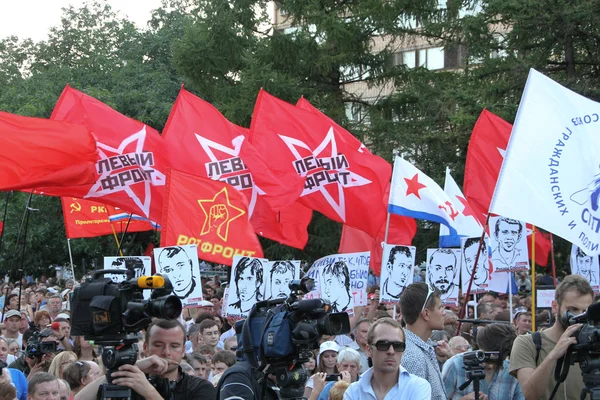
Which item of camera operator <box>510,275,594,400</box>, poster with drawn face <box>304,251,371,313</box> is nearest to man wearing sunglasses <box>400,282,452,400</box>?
camera operator <box>510,275,594,400</box>

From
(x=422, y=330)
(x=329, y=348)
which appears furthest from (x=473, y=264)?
(x=422, y=330)

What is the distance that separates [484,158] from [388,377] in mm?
12817

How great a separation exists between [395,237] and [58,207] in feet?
77.7

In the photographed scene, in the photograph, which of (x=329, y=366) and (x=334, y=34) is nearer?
(x=329, y=366)

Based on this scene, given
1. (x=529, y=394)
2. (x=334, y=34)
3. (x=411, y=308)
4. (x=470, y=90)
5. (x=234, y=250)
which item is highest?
(x=334, y=34)

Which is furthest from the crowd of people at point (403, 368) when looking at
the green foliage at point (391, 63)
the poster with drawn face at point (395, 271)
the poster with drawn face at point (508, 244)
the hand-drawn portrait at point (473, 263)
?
the green foliage at point (391, 63)

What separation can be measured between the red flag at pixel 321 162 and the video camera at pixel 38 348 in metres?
7.34

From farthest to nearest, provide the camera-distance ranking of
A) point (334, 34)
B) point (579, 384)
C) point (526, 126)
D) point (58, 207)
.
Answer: point (58, 207)
point (334, 34)
point (526, 126)
point (579, 384)

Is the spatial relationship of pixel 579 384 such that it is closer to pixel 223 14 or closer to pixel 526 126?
pixel 526 126

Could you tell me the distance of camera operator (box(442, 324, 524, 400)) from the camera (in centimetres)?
712

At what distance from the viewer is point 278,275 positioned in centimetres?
1299

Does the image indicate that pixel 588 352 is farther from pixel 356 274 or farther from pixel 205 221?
pixel 205 221

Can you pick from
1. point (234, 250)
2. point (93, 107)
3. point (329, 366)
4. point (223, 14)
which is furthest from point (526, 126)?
point (223, 14)

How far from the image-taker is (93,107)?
626 inches
